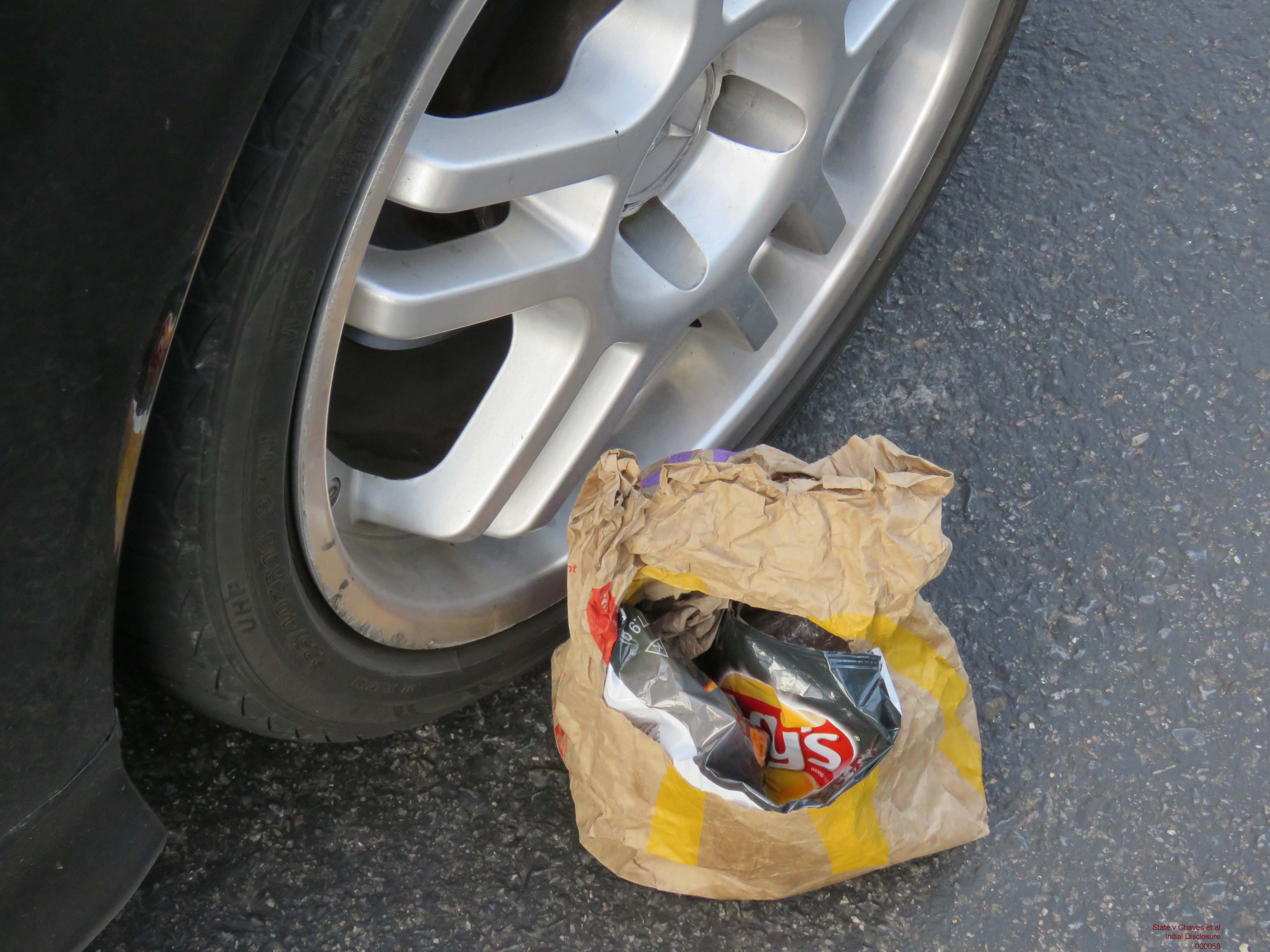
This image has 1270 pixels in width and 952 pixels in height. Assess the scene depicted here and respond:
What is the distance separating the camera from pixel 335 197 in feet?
2.35

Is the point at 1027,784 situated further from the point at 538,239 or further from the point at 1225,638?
the point at 538,239

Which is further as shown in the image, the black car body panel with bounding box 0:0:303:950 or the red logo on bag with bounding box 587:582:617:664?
the red logo on bag with bounding box 587:582:617:664

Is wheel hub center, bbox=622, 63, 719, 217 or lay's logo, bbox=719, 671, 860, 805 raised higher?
wheel hub center, bbox=622, 63, 719, 217

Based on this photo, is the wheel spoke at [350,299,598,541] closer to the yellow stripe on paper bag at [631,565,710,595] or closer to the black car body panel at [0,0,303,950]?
the yellow stripe on paper bag at [631,565,710,595]

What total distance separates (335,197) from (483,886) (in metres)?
0.76

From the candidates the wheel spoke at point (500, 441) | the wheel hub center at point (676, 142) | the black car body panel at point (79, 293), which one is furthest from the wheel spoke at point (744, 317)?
the black car body panel at point (79, 293)

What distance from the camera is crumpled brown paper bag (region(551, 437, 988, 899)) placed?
1.03m

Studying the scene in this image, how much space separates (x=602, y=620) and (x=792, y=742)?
0.81 ft

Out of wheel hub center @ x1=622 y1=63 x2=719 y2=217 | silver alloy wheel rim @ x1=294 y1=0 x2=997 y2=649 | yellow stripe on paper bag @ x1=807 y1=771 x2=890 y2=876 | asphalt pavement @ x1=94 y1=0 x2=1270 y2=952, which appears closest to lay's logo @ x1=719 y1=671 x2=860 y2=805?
yellow stripe on paper bag @ x1=807 y1=771 x2=890 y2=876

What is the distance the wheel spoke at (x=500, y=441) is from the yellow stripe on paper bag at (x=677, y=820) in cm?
31

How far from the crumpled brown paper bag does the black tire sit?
0.77 ft

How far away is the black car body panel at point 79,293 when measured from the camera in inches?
21.5

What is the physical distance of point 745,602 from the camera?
108 centimetres

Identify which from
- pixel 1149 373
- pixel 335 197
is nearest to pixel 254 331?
pixel 335 197
